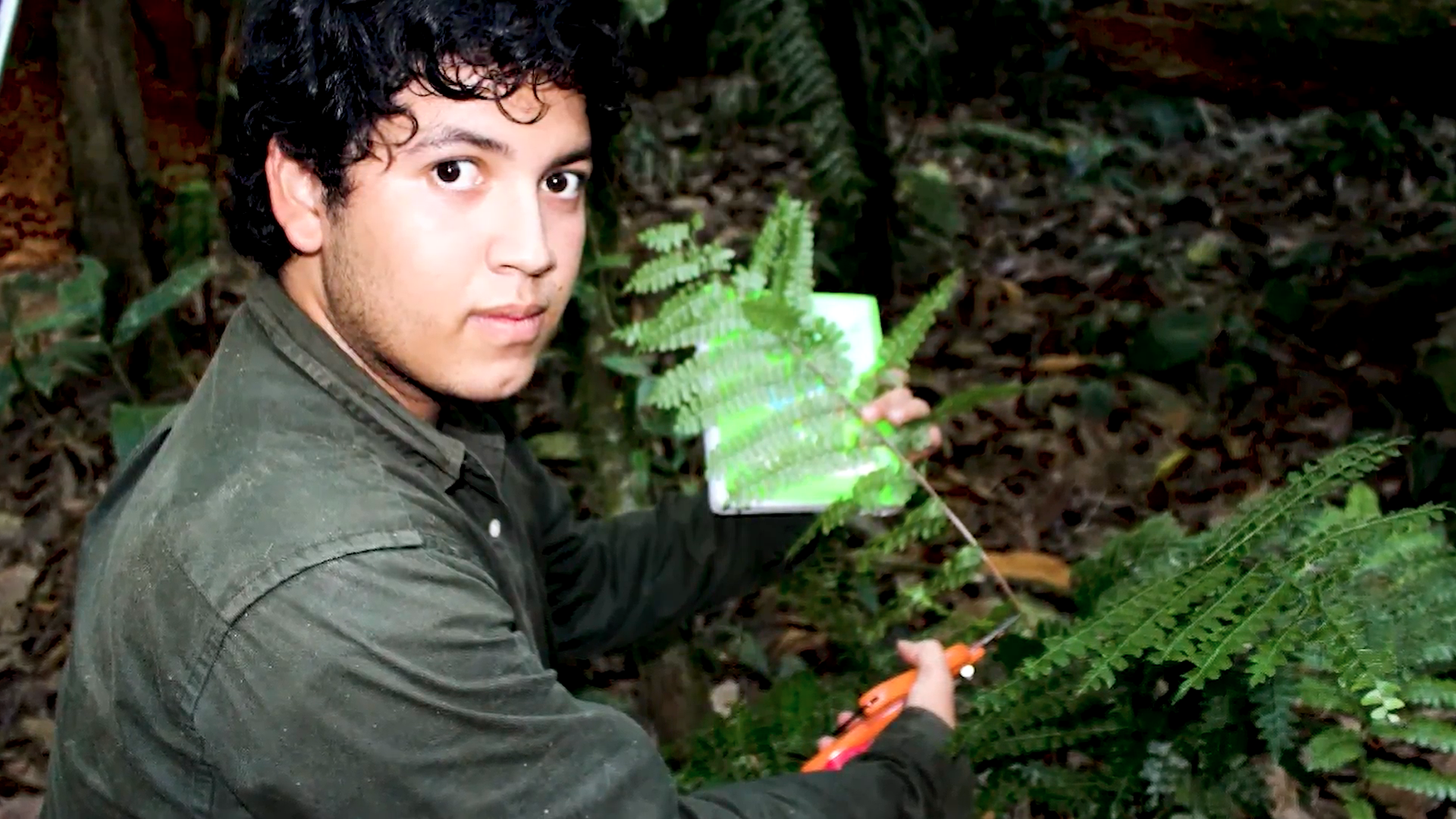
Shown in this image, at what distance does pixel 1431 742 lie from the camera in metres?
1.75

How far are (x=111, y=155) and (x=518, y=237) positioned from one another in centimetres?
325

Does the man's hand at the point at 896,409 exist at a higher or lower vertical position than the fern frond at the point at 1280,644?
higher

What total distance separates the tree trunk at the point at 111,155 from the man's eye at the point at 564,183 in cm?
303

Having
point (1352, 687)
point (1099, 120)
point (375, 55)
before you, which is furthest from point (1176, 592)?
point (1099, 120)

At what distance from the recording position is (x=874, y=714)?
6.90ft

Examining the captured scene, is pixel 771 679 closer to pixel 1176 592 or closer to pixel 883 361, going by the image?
pixel 883 361

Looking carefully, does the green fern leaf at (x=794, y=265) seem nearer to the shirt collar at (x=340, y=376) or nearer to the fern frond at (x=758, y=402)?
the fern frond at (x=758, y=402)

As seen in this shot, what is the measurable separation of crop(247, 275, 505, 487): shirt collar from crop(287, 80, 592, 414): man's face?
0.04m

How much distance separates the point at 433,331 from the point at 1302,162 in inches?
210

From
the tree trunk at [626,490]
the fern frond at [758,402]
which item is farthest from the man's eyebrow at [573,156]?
the tree trunk at [626,490]

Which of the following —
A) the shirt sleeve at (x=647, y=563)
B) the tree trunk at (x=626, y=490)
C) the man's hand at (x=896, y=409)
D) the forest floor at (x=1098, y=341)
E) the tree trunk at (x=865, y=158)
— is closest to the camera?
the man's hand at (x=896, y=409)

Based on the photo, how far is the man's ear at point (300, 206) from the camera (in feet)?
5.83

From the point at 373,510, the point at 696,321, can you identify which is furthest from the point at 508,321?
the point at 696,321

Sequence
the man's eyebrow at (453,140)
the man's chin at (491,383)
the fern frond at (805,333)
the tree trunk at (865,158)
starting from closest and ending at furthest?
the man's eyebrow at (453,140)
the man's chin at (491,383)
the fern frond at (805,333)
the tree trunk at (865,158)
